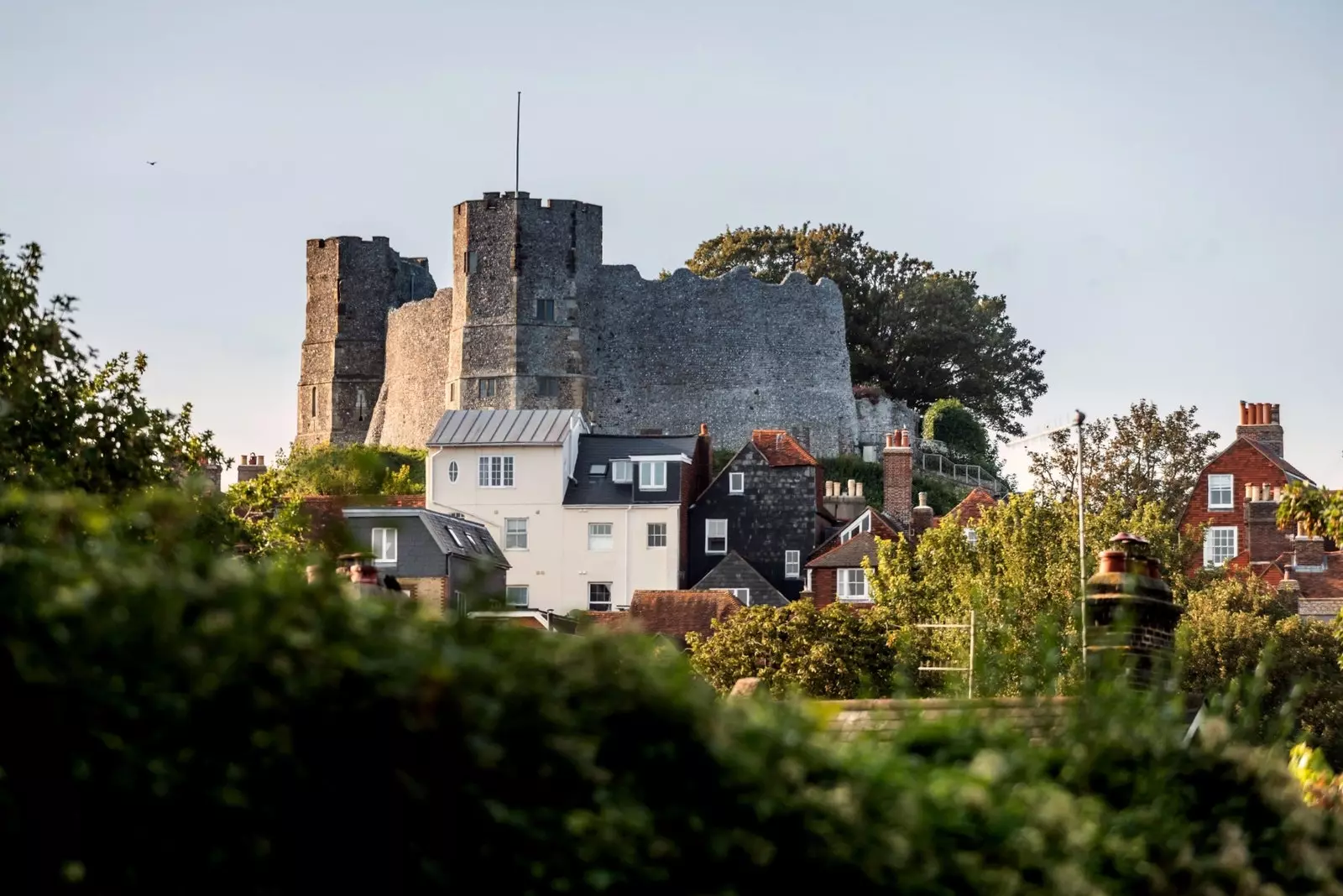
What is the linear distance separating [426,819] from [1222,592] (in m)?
46.4

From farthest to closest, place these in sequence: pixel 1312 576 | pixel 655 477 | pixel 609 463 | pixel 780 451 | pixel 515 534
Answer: pixel 609 463, pixel 780 451, pixel 515 534, pixel 655 477, pixel 1312 576

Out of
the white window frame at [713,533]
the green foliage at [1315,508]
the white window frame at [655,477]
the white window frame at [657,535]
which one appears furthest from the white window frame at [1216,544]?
the green foliage at [1315,508]

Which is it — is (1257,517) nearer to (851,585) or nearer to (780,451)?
(851,585)

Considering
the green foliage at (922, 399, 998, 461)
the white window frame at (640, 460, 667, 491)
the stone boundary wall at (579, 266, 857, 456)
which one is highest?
the stone boundary wall at (579, 266, 857, 456)

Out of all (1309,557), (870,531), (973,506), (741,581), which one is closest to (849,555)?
(870,531)

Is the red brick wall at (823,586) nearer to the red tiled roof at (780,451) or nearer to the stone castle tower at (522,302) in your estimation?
the red tiled roof at (780,451)

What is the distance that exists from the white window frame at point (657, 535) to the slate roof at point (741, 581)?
106 inches

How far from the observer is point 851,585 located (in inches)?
2598

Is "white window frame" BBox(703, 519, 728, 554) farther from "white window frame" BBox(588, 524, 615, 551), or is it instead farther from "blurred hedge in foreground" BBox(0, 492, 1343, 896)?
"blurred hedge in foreground" BBox(0, 492, 1343, 896)

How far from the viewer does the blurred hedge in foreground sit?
536 centimetres

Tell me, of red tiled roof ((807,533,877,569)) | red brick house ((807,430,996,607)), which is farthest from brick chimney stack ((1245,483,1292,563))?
red tiled roof ((807,533,877,569))

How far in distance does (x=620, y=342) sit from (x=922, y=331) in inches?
498

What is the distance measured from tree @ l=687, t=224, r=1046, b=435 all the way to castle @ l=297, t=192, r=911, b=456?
16.5ft

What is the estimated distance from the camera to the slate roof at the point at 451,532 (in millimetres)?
58125
